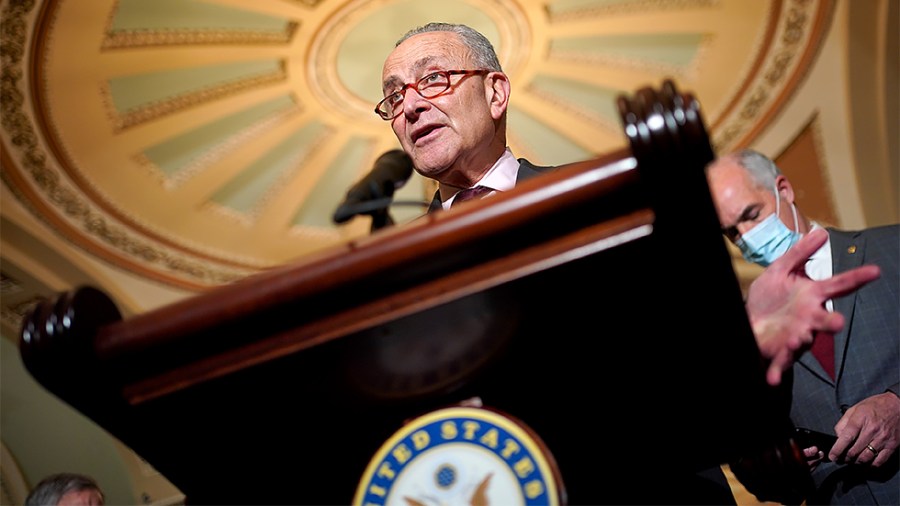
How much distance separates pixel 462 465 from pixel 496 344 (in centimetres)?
12

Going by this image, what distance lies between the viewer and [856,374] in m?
1.69

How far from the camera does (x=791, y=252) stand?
0.75 metres

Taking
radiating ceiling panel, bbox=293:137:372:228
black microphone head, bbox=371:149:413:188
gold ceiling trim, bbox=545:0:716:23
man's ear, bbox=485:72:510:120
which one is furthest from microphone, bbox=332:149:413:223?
radiating ceiling panel, bbox=293:137:372:228

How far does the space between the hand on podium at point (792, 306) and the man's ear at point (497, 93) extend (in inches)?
36.0

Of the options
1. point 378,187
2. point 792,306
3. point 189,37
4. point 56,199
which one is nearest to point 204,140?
point 189,37

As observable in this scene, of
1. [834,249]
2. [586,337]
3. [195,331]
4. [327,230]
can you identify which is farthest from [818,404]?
[327,230]

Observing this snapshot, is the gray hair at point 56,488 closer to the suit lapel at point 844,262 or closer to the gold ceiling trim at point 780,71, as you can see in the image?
the suit lapel at point 844,262

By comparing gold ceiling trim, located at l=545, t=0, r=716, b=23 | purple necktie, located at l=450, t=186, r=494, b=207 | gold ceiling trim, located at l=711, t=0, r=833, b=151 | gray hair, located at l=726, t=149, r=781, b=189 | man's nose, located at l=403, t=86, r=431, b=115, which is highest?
gold ceiling trim, located at l=545, t=0, r=716, b=23

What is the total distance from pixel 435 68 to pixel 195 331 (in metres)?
0.96

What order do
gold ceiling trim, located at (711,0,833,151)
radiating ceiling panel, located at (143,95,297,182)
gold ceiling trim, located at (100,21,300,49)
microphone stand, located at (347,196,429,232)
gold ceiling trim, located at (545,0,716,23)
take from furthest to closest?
1. radiating ceiling panel, located at (143,95,297,182)
2. gold ceiling trim, located at (545,0,716,23)
3. gold ceiling trim, located at (711,0,833,151)
4. gold ceiling trim, located at (100,21,300,49)
5. microphone stand, located at (347,196,429,232)

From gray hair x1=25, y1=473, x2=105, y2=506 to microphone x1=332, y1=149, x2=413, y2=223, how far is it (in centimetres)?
191

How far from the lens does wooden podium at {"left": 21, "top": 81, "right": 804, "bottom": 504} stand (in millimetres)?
685

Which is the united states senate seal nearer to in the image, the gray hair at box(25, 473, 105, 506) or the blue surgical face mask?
the blue surgical face mask

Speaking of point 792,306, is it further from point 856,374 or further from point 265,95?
point 265,95
